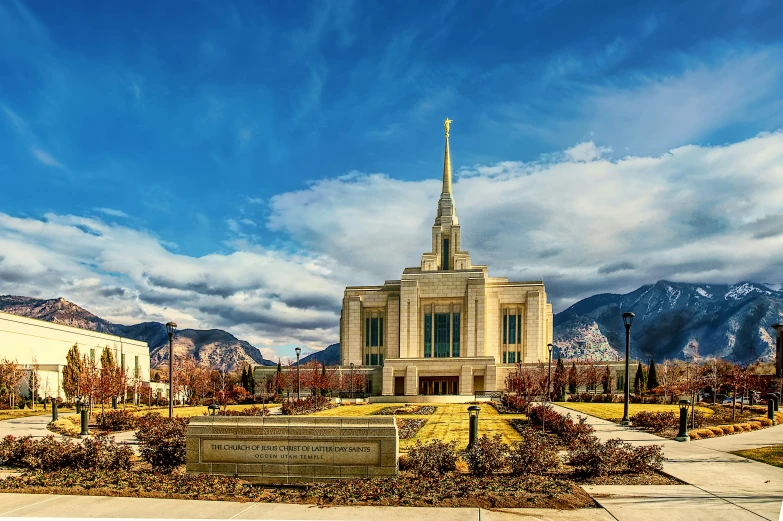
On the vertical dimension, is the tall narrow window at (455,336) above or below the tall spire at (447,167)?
below

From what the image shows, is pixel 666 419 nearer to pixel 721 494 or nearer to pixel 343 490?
pixel 721 494

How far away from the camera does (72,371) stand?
62.1m

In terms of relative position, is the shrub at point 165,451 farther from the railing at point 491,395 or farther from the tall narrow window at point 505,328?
the tall narrow window at point 505,328

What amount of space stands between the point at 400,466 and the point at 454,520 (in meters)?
4.52

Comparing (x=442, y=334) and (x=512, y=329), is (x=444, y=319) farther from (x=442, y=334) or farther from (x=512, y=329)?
(x=512, y=329)

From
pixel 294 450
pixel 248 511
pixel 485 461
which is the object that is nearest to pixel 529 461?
pixel 485 461

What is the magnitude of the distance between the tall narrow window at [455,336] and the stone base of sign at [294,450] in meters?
78.7

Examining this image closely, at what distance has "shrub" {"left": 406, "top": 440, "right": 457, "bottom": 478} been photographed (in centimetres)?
1369

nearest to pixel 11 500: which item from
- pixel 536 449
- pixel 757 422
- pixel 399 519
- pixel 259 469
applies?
pixel 259 469

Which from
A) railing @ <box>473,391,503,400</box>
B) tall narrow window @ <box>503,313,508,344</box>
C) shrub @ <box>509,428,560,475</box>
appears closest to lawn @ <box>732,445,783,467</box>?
shrub @ <box>509,428,560,475</box>

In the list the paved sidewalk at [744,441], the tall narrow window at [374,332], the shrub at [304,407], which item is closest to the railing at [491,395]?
the shrub at [304,407]

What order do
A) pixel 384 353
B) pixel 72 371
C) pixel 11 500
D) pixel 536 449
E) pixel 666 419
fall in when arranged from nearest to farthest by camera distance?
1. pixel 11 500
2. pixel 536 449
3. pixel 666 419
4. pixel 72 371
5. pixel 384 353

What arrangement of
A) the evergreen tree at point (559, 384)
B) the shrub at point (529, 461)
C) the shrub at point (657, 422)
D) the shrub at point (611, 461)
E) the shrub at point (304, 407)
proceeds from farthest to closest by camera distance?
the evergreen tree at point (559, 384)
the shrub at point (304, 407)
the shrub at point (657, 422)
the shrub at point (529, 461)
the shrub at point (611, 461)

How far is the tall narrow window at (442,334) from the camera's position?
92.0 meters
